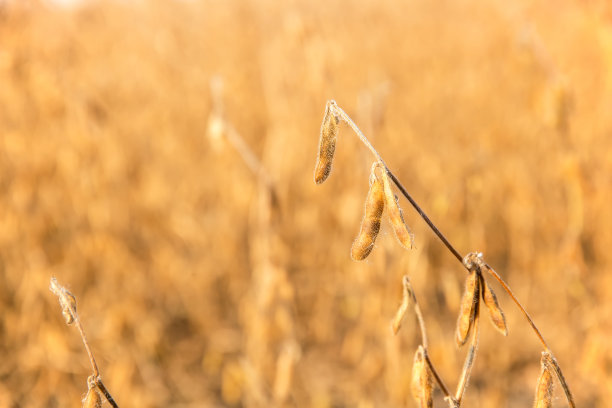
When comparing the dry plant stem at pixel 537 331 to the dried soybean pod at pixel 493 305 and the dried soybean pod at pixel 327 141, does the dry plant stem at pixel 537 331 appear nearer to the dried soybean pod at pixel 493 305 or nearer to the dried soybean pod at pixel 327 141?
the dried soybean pod at pixel 493 305

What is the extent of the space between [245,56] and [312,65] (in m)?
2.09

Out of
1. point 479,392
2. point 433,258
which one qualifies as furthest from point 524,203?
point 479,392

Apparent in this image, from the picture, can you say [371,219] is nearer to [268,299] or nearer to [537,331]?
[537,331]

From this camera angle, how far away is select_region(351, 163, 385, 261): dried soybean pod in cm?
54

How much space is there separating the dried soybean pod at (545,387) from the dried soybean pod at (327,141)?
0.30m

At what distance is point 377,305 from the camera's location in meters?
1.52

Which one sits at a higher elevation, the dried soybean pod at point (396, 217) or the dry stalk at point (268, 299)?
the dry stalk at point (268, 299)

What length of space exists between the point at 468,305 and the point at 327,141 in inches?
9.1

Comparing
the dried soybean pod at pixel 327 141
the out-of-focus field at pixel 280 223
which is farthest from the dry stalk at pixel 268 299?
the dried soybean pod at pixel 327 141

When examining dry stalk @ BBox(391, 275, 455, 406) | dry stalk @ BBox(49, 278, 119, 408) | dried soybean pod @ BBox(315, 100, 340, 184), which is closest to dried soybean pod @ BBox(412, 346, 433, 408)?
dry stalk @ BBox(391, 275, 455, 406)

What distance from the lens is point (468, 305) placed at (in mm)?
570

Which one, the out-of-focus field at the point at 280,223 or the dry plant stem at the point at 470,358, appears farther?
the out-of-focus field at the point at 280,223

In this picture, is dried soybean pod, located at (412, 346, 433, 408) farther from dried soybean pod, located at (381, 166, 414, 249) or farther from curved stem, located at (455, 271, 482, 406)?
dried soybean pod, located at (381, 166, 414, 249)

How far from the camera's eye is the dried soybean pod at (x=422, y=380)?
23.9 inches
